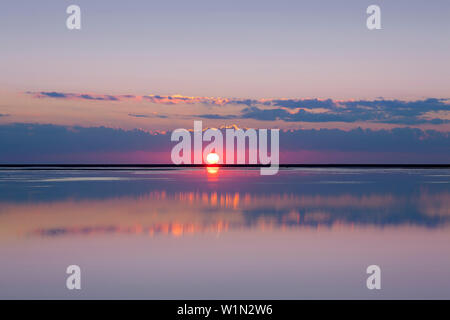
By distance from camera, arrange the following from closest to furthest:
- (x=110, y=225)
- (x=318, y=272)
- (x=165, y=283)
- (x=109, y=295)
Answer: (x=109, y=295) → (x=165, y=283) → (x=318, y=272) → (x=110, y=225)

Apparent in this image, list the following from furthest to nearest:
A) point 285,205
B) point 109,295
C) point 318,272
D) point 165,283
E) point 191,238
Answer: point 285,205, point 191,238, point 318,272, point 165,283, point 109,295

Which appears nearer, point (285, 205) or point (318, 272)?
point (318, 272)

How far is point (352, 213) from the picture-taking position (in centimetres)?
2044
